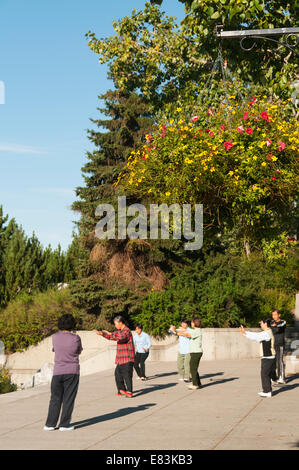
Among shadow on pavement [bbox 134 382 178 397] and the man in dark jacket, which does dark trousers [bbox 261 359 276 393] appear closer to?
the man in dark jacket

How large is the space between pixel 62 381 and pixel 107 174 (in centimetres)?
Result: 1889

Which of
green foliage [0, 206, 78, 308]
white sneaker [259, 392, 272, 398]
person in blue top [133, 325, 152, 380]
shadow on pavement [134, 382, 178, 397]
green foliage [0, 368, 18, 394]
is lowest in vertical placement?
green foliage [0, 368, 18, 394]

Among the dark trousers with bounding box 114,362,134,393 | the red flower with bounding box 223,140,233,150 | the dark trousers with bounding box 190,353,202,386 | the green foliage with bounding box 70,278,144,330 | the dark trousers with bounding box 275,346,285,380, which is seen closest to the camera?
the red flower with bounding box 223,140,233,150

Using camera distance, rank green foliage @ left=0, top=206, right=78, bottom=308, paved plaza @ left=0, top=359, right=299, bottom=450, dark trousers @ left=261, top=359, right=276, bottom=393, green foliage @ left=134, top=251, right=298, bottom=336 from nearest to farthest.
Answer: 1. paved plaza @ left=0, top=359, right=299, bottom=450
2. dark trousers @ left=261, top=359, right=276, bottom=393
3. green foliage @ left=134, top=251, right=298, bottom=336
4. green foliage @ left=0, top=206, right=78, bottom=308

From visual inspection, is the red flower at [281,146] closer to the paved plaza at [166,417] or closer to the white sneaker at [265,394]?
the paved plaza at [166,417]

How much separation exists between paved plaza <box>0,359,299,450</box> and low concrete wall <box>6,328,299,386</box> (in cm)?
486

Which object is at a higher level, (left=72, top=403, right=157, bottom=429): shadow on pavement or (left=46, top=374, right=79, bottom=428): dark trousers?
(left=46, top=374, right=79, bottom=428): dark trousers

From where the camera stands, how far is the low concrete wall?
20.7 metres

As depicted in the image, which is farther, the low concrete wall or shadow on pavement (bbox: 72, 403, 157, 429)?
the low concrete wall

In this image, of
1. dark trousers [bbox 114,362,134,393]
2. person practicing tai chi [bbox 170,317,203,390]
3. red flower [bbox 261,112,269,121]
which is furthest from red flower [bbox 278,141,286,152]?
dark trousers [bbox 114,362,134,393]

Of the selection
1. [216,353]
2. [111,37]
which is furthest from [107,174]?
[216,353]

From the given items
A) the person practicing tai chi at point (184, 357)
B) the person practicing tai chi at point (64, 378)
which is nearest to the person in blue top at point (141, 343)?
the person practicing tai chi at point (184, 357)

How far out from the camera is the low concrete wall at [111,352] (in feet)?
68.0
